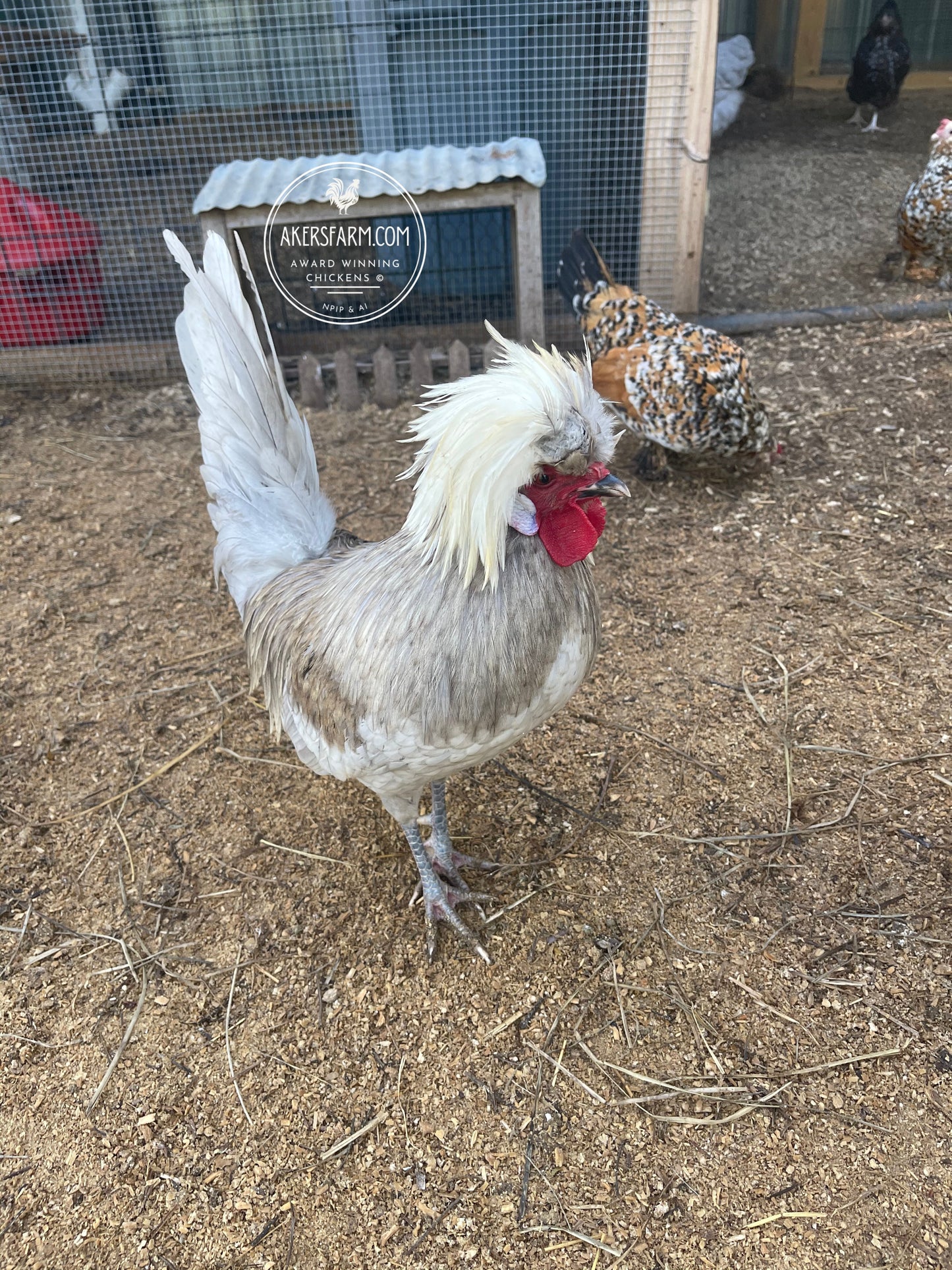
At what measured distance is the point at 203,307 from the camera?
2.78 meters

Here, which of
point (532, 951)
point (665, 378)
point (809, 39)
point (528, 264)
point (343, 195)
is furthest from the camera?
point (809, 39)

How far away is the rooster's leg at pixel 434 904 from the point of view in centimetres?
275

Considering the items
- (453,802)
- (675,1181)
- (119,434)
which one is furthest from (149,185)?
(675,1181)

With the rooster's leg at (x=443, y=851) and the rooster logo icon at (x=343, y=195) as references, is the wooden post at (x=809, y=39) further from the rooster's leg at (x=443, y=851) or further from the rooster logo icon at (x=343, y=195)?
the rooster's leg at (x=443, y=851)

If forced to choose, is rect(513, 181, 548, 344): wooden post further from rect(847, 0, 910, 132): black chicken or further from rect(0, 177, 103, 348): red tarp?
rect(847, 0, 910, 132): black chicken

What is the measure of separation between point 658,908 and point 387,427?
398 centimetres

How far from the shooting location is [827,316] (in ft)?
21.1

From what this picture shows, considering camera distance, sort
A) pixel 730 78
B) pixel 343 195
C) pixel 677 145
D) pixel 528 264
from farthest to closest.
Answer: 1. pixel 730 78
2. pixel 677 145
3. pixel 528 264
4. pixel 343 195

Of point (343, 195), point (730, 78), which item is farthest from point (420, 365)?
point (730, 78)

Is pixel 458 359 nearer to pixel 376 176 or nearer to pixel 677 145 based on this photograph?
pixel 376 176

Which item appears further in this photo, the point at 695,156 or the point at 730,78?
the point at 730,78

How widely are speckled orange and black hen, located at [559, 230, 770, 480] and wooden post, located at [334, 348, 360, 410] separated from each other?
1668 millimetres

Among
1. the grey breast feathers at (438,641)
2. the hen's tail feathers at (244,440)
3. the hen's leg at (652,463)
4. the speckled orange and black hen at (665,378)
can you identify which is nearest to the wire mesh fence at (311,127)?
the speckled orange and black hen at (665,378)
